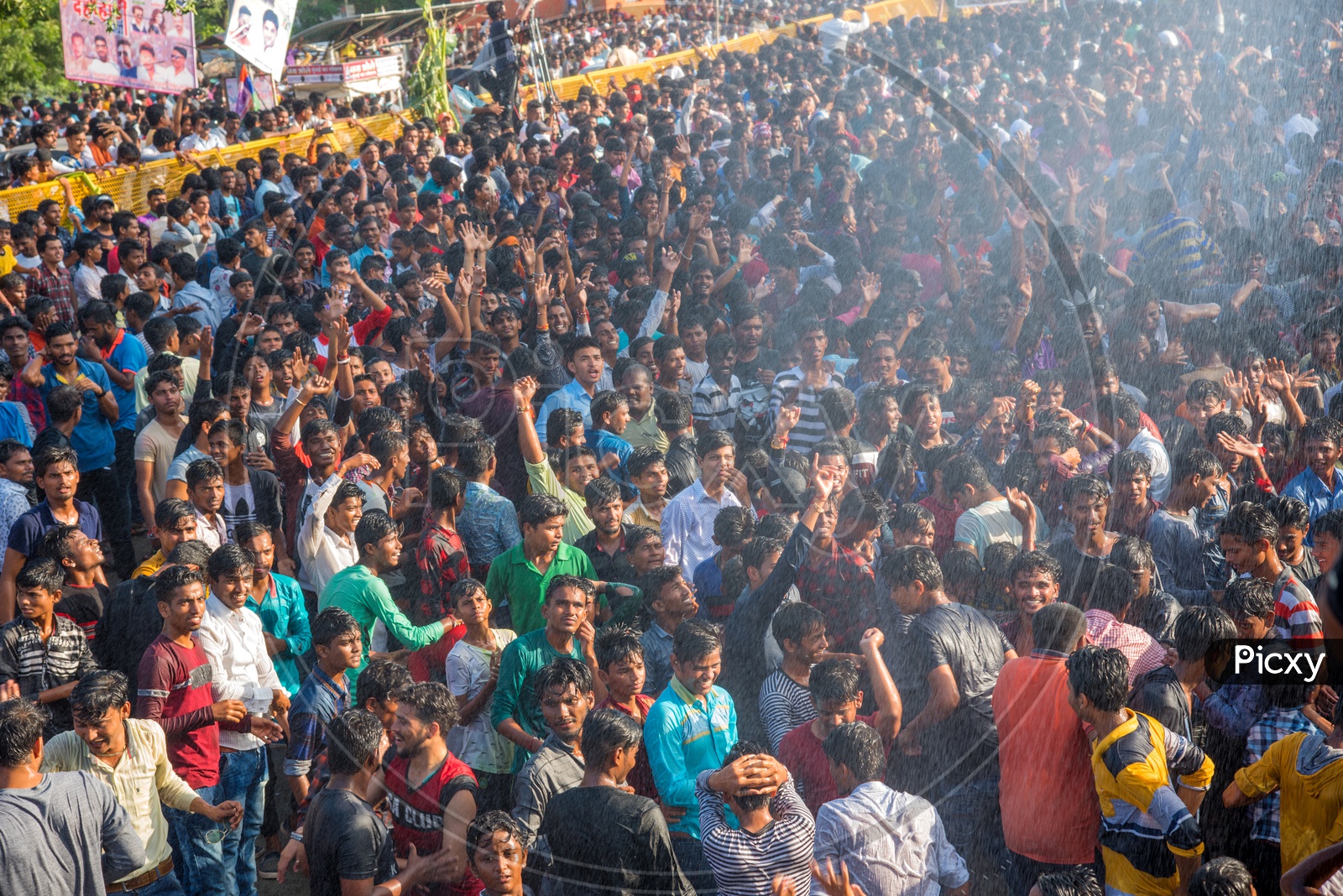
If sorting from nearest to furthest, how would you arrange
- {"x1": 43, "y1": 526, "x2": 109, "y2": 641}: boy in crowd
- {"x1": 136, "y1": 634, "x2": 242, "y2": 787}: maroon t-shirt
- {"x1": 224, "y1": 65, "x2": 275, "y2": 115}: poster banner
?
{"x1": 136, "y1": 634, "x2": 242, "y2": 787}: maroon t-shirt
{"x1": 43, "y1": 526, "x2": 109, "y2": 641}: boy in crowd
{"x1": 224, "y1": 65, "x2": 275, "y2": 115}: poster banner

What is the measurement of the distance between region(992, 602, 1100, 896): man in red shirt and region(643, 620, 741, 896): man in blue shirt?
989mm

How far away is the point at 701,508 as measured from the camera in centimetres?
579

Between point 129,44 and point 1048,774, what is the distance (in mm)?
11777

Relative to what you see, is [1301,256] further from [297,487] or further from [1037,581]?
[297,487]

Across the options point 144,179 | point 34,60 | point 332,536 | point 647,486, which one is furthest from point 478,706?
point 34,60

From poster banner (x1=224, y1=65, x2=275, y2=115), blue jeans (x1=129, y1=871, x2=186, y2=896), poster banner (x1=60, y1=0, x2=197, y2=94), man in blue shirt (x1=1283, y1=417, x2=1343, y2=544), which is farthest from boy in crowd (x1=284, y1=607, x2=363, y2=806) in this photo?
poster banner (x1=224, y1=65, x2=275, y2=115)

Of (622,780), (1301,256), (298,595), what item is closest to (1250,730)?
(622,780)

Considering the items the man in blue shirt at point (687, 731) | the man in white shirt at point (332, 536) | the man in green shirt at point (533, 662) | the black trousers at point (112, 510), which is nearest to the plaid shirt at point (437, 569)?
the man in white shirt at point (332, 536)

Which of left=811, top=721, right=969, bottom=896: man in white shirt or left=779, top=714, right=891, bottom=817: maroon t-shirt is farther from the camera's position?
left=779, top=714, right=891, bottom=817: maroon t-shirt

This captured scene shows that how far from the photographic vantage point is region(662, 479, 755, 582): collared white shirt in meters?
5.71

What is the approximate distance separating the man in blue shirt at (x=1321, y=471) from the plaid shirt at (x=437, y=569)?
408cm

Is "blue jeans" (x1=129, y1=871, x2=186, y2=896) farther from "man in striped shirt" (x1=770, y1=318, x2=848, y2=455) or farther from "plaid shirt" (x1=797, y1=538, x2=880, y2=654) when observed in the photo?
"man in striped shirt" (x1=770, y1=318, x2=848, y2=455)

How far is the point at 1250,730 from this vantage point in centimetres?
425

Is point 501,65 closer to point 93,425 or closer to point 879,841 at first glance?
point 93,425
